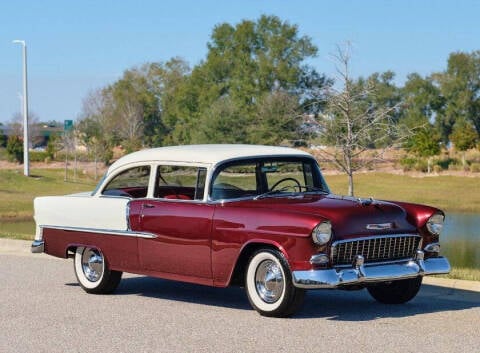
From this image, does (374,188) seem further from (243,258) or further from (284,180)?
(243,258)

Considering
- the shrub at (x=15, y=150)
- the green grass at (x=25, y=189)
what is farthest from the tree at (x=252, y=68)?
the green grass at (x=25, y=189)

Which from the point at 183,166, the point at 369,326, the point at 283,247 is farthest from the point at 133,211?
the point at 369,326

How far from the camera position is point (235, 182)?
9.88 metres

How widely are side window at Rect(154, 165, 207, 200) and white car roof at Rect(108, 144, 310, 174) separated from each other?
10cm

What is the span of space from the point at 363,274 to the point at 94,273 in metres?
3.55

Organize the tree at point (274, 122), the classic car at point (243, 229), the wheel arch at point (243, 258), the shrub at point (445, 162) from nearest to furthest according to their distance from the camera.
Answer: the classic car at point (243, 229), the wheel arch at point (243, 258), the shrub at point (445, 162), the tree at point (274, 122)

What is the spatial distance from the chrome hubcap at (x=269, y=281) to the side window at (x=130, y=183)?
2.01 metres

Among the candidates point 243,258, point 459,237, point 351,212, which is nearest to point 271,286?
point 243,258

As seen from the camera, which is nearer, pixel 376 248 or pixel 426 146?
pixel 376 248

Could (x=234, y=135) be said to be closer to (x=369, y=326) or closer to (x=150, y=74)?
(x=150, y=74)

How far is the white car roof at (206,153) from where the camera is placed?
9953mm

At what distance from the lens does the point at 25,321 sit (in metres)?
8.98

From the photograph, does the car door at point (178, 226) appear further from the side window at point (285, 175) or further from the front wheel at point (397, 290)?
the front wheel at point (397, 290)

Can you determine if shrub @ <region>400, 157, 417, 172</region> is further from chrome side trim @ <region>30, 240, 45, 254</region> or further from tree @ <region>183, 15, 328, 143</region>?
chrome side trim @ <region>30, 240, 45, 254</region>
